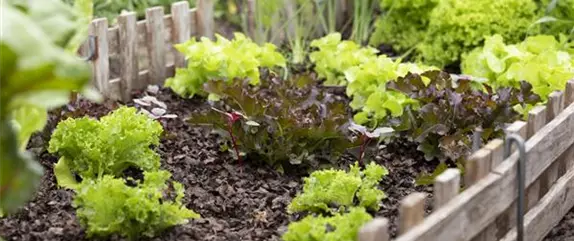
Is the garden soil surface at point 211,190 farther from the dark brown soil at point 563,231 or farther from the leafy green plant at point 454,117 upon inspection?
the dark brown soil at point 563,231

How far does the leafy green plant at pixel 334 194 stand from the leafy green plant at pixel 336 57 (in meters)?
1.77

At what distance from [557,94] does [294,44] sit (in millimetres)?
2883

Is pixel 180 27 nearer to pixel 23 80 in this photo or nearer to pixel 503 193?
pixel 503 193

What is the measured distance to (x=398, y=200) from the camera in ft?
12.7

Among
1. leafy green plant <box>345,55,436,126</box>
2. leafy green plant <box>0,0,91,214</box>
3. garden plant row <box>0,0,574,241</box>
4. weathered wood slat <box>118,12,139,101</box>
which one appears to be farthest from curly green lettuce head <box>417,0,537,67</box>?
leafy green plant <box>0,0,91,214</box>

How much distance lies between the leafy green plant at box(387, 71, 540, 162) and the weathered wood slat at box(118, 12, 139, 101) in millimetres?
1720

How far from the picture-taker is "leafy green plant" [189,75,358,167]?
4.01 m

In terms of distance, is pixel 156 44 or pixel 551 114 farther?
pixel 156 44

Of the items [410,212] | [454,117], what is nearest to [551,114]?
[454,117]

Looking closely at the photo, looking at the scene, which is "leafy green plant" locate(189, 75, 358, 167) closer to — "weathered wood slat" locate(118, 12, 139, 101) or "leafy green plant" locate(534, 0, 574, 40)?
"weathered wood slat" locate(118, 12, 139, 101)

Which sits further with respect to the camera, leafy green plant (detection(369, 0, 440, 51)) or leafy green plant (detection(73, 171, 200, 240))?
leafy green plant (detection(369, 0, 440, 51))

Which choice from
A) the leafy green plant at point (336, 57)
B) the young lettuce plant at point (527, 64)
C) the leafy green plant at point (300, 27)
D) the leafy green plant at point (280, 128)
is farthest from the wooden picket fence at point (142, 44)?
the young lettuce plant at point (527, 64)

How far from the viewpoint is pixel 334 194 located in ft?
11.3

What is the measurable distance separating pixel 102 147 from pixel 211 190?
1.68 feet
